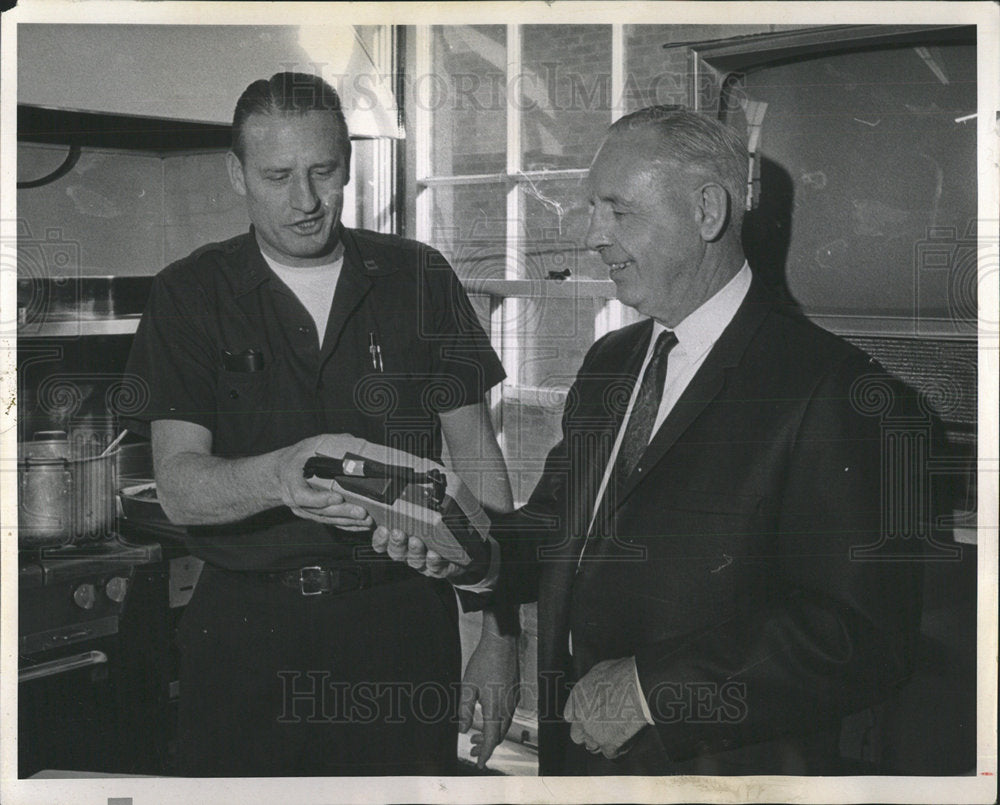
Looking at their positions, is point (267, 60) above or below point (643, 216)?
above

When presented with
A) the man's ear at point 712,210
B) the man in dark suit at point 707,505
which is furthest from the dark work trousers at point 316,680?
the man's ear at point 712,210

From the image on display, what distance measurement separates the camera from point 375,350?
1591 millimetres

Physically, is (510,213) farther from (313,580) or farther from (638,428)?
(313,580)

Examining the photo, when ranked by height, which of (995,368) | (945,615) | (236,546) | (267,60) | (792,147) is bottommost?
(945,615)

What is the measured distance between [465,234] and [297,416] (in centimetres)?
43

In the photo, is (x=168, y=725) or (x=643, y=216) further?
(x=168, y=725)

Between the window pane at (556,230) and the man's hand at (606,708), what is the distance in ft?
2.21

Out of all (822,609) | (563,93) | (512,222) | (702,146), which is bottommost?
(822,609)

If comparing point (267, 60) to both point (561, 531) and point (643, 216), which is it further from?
point (561, 531)

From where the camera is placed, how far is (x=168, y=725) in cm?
164

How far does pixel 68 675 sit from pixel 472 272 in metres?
1.02

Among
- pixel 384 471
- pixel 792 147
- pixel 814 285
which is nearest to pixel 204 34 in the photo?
pixel 384 471

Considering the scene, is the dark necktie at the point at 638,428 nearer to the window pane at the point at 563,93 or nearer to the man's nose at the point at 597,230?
the man's nose at the point at 597,230

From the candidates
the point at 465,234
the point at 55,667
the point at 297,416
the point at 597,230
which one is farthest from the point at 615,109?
the point at 55,667
